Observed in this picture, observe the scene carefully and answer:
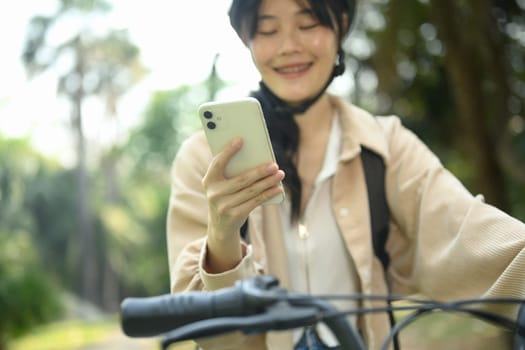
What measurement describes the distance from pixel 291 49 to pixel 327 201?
408 mm

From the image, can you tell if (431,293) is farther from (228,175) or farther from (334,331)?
(334,331)

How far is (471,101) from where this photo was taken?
20.2ft

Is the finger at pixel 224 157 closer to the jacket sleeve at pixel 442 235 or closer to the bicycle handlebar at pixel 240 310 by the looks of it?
the bicycle handlebar at pixel 240 310

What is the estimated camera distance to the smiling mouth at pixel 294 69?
175cm

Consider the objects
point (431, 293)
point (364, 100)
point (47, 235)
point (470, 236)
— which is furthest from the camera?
point (47, 235)

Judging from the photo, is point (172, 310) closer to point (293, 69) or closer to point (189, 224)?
point (189, 224)

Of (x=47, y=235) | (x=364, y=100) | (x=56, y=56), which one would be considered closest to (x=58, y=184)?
(x=47, y=235)

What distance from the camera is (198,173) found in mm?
1742

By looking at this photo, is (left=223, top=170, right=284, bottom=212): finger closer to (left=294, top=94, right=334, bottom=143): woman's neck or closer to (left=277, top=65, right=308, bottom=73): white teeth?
(left=277, top=65, right=308, bottom=73): white teeth

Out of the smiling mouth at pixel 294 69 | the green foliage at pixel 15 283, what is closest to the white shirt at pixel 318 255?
the smiling mouth at pixel 294 69

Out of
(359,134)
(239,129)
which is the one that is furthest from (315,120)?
(239,129)

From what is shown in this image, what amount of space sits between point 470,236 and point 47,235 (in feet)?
71.3

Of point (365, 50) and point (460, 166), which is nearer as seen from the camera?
point (365, 50)

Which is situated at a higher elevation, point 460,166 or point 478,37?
point 478,37
